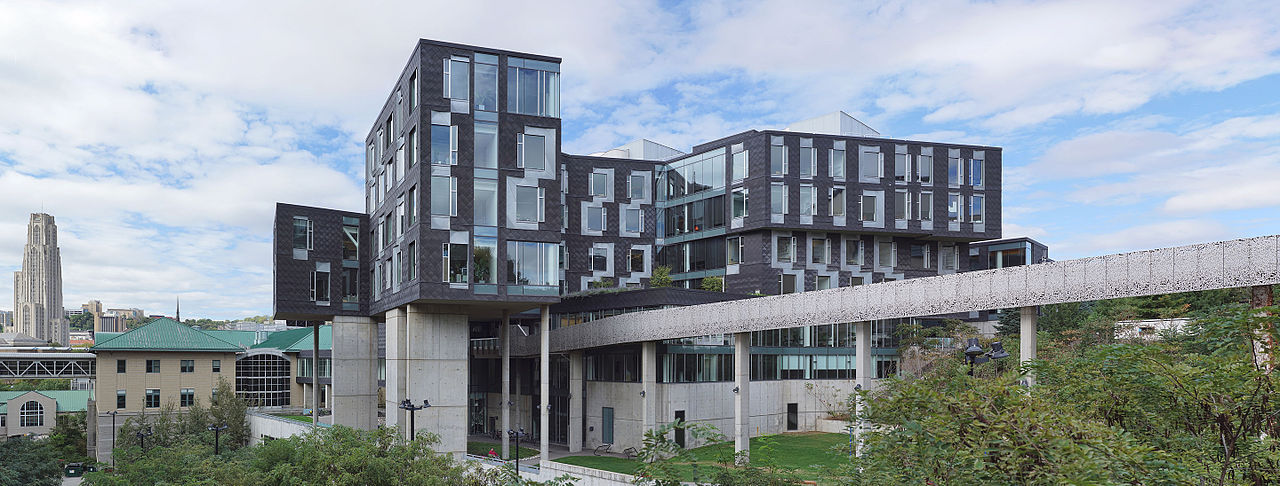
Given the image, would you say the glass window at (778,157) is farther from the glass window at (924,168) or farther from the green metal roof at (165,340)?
the green metal roof at (165,340)

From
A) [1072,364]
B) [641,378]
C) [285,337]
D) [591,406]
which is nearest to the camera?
[1072,364]

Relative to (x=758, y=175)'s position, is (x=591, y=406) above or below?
below

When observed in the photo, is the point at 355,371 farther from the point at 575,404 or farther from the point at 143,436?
the point at 143,436

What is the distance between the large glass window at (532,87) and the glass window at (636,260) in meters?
25.6

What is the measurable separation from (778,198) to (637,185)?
40.3 ft

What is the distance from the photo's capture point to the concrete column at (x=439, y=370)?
149 feet

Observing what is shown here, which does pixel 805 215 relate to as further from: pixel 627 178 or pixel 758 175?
pixel 627 178

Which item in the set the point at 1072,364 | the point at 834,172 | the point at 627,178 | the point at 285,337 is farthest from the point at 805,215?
the point at 285,337

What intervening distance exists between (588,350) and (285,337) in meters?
54.9

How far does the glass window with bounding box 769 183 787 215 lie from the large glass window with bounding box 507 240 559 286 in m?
23.1

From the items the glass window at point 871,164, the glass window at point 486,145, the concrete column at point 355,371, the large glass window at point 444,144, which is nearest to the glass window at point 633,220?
the glass window at point 871,164

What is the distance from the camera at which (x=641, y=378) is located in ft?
178

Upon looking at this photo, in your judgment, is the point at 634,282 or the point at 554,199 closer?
Answer: the point at 554,199

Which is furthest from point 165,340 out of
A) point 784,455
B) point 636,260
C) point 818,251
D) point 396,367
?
point 784,455
